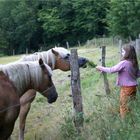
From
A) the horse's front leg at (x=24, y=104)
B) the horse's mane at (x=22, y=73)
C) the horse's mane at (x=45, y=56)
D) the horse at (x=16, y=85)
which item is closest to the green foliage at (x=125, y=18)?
the horse's mane at (x=45, y=56)

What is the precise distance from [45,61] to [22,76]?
1.90 metres

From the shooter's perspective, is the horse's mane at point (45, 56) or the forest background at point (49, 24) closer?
the horse's mane at point (45, 56)

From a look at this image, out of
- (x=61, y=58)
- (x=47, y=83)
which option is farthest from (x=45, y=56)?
(x=47, y=83)

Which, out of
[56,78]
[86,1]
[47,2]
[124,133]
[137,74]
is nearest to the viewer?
[124,133]

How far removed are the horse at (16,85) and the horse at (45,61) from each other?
0.76 metres

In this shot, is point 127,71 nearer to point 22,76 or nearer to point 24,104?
point 22,76

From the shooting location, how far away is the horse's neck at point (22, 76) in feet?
20.7

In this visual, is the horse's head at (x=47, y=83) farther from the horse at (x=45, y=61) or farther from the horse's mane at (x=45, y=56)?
the horse's mane at (x=45, y=56)

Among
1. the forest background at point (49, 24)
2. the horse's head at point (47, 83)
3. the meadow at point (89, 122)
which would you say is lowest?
the forest background at point (49, 24)

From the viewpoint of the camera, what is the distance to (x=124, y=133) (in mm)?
5402

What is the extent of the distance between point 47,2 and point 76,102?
274 feet

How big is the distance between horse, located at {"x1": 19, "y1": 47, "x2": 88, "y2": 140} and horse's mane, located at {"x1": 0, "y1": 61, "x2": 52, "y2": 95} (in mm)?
1094

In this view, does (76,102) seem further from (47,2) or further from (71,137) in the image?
(47,2)

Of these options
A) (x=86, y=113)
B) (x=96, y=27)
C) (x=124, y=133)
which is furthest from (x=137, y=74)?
(x=96, y=27)
